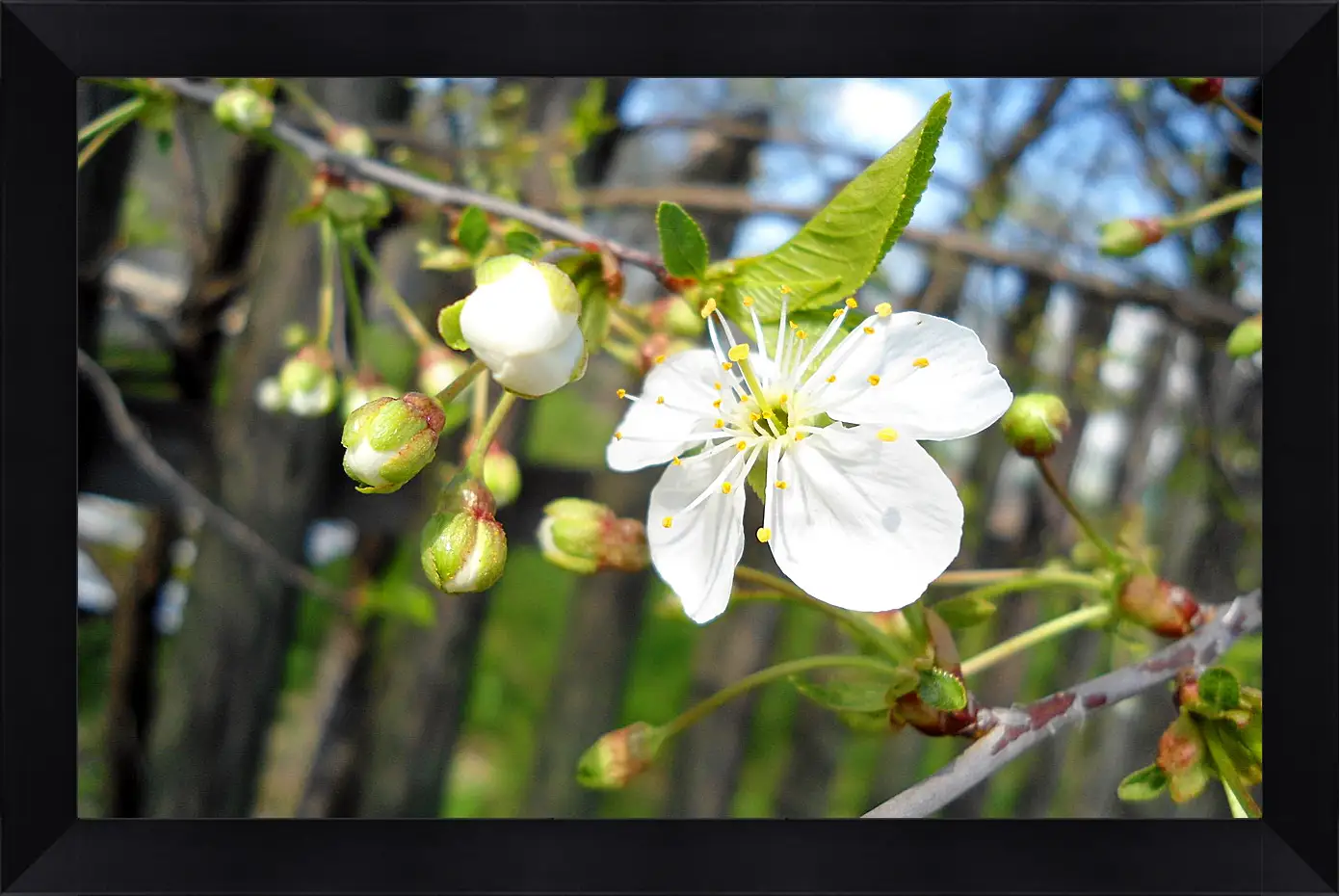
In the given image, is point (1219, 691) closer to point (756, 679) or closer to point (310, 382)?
point (756, 679)

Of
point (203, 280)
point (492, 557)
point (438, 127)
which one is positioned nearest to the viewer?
point (492, 557)

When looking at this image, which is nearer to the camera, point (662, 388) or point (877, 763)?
point (662, 388)

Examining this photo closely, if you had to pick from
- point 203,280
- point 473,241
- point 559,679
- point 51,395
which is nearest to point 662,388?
point 473,241

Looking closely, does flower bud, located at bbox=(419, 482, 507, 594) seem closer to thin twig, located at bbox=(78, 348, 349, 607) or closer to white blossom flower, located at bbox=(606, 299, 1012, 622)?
white blossom flower, located at bbox=(606, 299, 1012, 622)

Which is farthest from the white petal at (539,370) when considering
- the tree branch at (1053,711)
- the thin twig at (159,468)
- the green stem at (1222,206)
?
the thin twig at (159,468)
